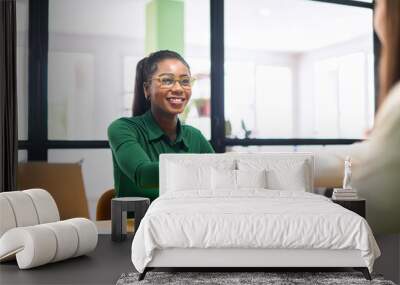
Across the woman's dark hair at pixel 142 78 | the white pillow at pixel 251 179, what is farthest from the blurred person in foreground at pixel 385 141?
the woman's dark hair at pixel 142 78

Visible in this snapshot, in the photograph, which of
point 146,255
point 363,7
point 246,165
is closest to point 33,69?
point 246,165

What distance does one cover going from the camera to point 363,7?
280 inches

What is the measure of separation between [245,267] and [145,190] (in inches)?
81.8

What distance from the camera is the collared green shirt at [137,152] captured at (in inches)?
246

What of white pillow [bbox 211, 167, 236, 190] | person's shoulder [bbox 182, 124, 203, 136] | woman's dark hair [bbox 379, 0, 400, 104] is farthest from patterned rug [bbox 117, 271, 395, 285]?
woman's dark hair [bbox 379, 0, 400, 104]

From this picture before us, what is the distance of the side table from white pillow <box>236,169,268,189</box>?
3.05 feet

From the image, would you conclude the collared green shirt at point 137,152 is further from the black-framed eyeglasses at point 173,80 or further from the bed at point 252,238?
the bed at point 252,238

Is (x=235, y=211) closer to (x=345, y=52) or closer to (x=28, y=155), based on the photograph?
(x=28, y=155)

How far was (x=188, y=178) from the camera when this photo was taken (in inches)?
219

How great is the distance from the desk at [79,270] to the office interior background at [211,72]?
1425mm

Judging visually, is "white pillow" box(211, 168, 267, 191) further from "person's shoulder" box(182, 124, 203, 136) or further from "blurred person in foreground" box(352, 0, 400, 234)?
"blurred person in foreground" box(352, 0, 400, 234)

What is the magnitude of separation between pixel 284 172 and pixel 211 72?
1.58 meters

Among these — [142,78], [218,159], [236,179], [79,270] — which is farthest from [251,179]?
[79,270]

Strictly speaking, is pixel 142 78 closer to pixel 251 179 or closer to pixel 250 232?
pixel 251 179
